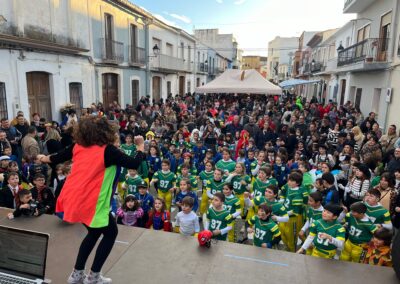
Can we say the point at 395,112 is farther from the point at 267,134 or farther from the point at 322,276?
the point at 322,276

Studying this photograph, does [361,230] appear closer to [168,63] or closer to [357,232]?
[357,232]

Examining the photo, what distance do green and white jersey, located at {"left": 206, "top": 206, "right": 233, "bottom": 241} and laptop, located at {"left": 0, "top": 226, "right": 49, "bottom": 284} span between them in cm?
249

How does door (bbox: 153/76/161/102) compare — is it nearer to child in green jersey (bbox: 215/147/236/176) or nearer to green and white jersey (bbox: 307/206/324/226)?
child in green jersey (bbox: 215/147/236/176)

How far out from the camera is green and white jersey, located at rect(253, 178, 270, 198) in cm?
547

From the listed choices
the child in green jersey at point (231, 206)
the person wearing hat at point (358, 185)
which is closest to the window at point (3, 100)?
the child in green jersey at point (231, 206)

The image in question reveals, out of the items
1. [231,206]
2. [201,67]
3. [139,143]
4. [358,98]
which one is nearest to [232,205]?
[231,206]

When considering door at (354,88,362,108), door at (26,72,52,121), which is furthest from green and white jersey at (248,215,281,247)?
door at (354,88,362,108)

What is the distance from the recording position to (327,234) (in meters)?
3.77

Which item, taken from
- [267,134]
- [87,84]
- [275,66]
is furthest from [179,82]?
[275,66]

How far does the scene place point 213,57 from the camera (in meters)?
40.3

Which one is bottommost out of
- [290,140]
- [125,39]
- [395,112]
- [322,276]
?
[322,276]

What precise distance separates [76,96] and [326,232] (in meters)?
11.5

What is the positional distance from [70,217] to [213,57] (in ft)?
130

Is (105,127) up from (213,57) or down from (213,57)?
down
